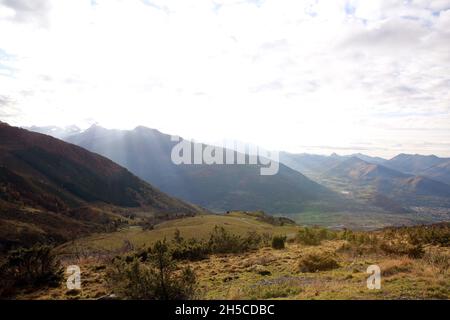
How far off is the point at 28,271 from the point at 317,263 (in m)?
19.4

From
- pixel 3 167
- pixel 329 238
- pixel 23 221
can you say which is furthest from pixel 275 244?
pixel 3 167

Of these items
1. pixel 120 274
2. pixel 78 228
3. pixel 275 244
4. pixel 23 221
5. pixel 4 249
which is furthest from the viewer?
pixel 78 228

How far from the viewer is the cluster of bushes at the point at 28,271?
2381 centimetres

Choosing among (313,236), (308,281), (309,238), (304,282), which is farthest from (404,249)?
(313,236)

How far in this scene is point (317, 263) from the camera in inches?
847

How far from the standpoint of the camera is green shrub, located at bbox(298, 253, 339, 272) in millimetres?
21422

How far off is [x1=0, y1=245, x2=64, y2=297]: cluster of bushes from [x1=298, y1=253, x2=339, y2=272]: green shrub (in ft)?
53.2

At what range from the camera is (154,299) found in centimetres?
1430

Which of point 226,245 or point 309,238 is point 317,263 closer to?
point 226,245

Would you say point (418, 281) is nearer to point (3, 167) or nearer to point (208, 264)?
point (208, 264)
